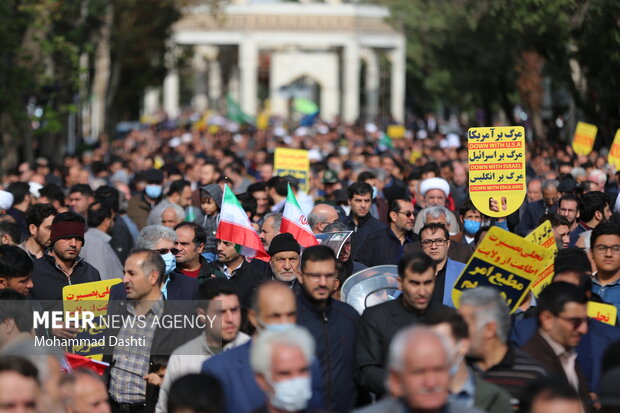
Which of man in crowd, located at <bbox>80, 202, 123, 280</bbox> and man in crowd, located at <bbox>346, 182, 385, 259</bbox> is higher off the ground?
man in crowd, located at <bbox>346, 182, 385, 259</bbox>

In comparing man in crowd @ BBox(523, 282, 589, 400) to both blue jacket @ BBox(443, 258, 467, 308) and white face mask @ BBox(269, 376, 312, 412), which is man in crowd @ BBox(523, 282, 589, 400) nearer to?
white face mask @ BBox(269, 376, 312, 412)

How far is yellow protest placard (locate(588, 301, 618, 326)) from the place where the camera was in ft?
26.8

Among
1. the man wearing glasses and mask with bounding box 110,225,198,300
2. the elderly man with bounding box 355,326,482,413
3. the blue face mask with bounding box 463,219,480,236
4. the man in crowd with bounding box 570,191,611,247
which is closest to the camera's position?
the elderly man with bounding box 355,326,482,413

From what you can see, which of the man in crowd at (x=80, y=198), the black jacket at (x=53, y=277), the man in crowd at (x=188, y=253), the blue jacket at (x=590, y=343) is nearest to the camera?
the blue jacket at (x=590, y=343)

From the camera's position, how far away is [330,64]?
86.9 meters

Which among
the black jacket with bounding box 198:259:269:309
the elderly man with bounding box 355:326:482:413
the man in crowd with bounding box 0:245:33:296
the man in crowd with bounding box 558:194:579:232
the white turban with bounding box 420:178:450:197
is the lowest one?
the elderly man with bounding box 355:326:482:413

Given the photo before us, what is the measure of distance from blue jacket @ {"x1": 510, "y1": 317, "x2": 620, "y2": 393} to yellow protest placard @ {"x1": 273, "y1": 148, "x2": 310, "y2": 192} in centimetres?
1076

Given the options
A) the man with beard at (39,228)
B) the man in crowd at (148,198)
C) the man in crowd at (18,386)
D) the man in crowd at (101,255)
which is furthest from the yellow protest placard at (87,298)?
the man in crowd at (148,198)

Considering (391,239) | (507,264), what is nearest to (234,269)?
(391,239)

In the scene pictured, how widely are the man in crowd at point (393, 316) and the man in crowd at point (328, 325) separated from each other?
0.26 feet

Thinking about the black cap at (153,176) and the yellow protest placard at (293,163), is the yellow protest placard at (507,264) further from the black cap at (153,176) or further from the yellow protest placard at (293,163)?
the yellow protest placard at (293,163)

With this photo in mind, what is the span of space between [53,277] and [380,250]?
126 inches

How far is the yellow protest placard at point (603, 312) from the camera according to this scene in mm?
8180

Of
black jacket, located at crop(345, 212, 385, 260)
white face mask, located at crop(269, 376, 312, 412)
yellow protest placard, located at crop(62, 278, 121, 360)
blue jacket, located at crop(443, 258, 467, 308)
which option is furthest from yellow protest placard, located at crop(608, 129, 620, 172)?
white face mask, located at crop(269, 376, 312, 412)
